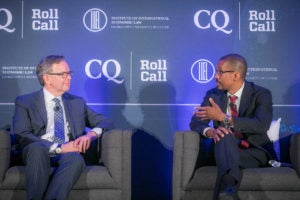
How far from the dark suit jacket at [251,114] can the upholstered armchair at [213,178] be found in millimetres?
275

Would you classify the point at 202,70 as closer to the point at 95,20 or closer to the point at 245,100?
the point at 245,100

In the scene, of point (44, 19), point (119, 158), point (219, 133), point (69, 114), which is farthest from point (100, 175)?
point (44, 19)

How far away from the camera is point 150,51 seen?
526 centimetres

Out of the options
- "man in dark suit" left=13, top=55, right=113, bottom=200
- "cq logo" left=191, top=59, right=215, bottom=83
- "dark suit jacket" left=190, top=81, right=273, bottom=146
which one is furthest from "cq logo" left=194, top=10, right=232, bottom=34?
"man in dark suit" left=13, top=55, right=113, bottom=200

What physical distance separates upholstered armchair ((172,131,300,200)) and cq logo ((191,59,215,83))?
132 cm

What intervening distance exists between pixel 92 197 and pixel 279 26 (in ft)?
8.85

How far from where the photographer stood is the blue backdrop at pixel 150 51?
5.25 m

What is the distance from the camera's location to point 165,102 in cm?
525

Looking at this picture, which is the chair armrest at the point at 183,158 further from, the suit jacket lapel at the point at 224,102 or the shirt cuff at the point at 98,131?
the shirt cuff at the point at 98,131

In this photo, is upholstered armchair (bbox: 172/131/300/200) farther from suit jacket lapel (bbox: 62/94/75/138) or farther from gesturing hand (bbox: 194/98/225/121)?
suit jacket lapel (bbox: 62/94/75/138)

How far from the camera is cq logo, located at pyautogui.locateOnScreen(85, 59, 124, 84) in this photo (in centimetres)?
525

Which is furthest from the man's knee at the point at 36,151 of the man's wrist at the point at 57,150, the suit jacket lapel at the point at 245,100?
the suit jacket lapel at the point at 245,100

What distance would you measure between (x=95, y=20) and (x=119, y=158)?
1817mm

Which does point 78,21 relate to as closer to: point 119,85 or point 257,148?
point 119,85
